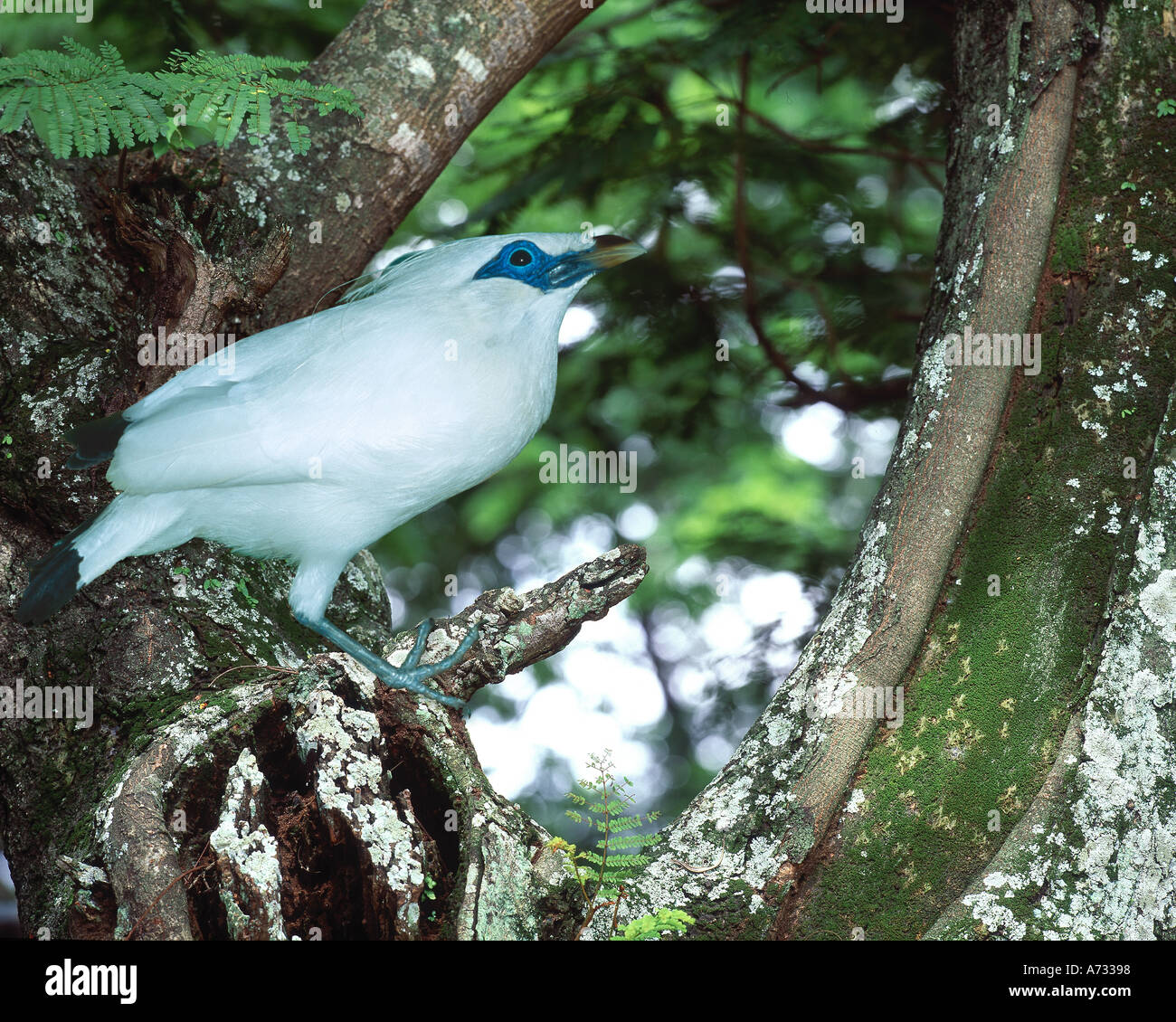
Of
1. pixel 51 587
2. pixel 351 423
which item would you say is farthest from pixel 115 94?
pixel 51 587

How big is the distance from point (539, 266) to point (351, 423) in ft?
2.35

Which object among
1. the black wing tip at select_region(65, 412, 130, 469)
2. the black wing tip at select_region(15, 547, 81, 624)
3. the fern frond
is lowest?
the black wing tip at select_region(15, 547, 81, 624)

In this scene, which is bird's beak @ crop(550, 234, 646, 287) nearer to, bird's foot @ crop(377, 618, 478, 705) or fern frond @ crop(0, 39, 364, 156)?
fern frond @ crop(0, 39, 364, 156)

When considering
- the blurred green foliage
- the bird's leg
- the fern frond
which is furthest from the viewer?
the blurred green foliage

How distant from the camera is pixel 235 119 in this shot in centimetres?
307

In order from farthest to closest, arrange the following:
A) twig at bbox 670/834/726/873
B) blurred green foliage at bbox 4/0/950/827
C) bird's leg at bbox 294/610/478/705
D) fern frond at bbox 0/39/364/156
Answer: blurred green foliage at bbox 4/0/950/827 < bird's leg at bbox 294/610/478/705 < fern frond at bbox 0/39/364/156 < twig at bbox 670/834/726/873

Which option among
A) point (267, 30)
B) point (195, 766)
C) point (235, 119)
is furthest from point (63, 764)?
point (267, 30)

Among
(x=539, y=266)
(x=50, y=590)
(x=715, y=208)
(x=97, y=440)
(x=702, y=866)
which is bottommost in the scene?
(x=702, y=866)

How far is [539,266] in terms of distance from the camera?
3.16m

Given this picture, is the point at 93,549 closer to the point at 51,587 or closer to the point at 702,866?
the point at 51,587

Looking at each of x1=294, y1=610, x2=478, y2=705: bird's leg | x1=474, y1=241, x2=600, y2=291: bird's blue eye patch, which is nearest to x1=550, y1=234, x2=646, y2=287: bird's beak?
x1=474, y1=241, x2=600, y2=291: bird's blue eye patch

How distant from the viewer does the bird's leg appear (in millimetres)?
3137

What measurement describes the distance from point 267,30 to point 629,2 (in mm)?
2423

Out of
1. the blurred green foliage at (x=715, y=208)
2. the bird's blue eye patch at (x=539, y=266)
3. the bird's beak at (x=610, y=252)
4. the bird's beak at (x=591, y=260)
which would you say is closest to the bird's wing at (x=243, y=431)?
the bird's blue eye patch at (x=539, y=266)
